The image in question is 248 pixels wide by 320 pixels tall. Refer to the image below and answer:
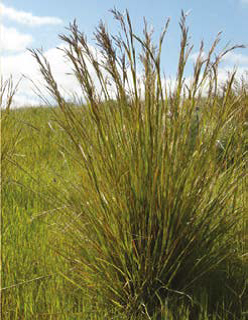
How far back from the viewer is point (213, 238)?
5.65 feet

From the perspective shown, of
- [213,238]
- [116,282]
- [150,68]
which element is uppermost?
[150,68]

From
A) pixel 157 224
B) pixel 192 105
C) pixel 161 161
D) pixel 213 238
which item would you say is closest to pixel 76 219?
pixel 157 224

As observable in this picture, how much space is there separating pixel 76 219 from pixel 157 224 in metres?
A: 0.39

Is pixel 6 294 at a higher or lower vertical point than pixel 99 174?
lower

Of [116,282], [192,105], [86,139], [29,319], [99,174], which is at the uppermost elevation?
[192,105]

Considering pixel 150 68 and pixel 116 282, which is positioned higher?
pixel 150 68

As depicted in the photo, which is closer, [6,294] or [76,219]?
[76,219]

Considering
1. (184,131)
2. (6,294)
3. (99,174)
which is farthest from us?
(6,294)

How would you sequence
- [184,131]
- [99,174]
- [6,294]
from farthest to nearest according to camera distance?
1. [6,294]
2. [99,174]
3. [184,131]

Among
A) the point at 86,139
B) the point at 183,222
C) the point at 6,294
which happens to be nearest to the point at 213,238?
the point at 183,222

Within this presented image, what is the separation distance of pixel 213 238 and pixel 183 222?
18 cm

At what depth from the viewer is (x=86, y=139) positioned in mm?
1648

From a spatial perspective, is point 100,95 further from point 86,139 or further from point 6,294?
point 6,294

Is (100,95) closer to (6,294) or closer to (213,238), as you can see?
(213,238)
